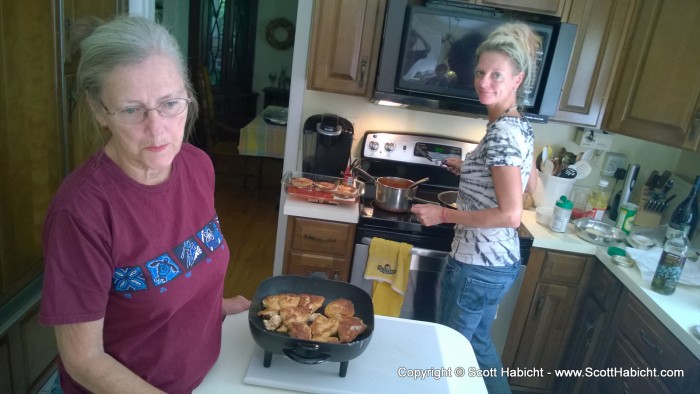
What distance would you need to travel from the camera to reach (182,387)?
92cm

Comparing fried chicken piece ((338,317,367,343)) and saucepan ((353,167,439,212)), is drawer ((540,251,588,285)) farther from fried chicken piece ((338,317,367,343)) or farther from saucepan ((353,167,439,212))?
fried chicken piece ((338,317,367,343))

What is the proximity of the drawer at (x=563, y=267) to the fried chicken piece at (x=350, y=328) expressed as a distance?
137cm

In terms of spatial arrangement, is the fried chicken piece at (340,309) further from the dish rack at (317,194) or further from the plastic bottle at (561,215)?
the plastic bottle at (561,215)

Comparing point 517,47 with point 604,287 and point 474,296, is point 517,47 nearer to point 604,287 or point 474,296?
point 474,296

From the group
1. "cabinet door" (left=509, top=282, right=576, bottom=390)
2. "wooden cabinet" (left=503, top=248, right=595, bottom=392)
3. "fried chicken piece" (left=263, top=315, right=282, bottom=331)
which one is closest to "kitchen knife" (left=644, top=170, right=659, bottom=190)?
"wooden cabinet" (left=503, top=248, right=595, bottom=392)

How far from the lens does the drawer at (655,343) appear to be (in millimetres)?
1389

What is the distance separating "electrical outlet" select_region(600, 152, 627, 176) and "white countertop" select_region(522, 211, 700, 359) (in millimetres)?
490

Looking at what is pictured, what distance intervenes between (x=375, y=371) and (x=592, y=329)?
4.80 ft

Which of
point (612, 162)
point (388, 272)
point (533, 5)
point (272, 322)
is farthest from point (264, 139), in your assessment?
point (272, 322)

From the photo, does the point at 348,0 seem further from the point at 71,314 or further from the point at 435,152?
the point at 71,314

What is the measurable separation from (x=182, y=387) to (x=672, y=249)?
5.15 ft

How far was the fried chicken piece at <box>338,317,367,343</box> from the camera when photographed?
97cm

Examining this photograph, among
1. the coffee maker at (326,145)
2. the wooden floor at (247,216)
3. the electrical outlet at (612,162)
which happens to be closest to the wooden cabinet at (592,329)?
the electrical outlet at (612,162)

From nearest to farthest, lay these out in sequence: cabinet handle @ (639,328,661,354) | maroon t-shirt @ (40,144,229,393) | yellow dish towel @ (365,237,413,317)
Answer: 1. maroon t-shirt @ (40,144,229,393)
2. cabinet handle @ (639,328,661,354)
3. yellow dish towel @ (365,237,413,317)
